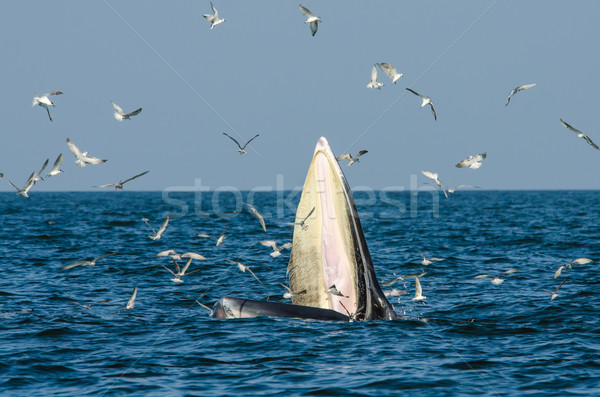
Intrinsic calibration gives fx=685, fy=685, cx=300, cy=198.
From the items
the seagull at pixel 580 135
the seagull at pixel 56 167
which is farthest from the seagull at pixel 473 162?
the seagull at pixel 56 167

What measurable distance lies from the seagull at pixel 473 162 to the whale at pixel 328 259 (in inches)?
192

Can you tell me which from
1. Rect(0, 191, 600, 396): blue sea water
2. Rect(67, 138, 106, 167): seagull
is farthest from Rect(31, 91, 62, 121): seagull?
Rect(0, 191, 600, 396): blue sea water

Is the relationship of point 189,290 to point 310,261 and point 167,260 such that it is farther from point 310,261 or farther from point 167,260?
point 310,261

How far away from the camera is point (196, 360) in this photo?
10516 mm

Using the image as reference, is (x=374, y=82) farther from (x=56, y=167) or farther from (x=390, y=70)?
(x=56, y=167)

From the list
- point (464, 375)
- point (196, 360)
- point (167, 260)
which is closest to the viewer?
point (464, 375)

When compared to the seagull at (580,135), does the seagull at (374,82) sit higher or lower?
higher

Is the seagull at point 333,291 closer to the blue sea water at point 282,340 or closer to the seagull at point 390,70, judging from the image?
the blue sea water at point 282,340

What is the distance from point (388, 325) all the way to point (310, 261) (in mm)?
2830

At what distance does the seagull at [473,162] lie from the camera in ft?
44.8

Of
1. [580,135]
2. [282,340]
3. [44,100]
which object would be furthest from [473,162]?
[44,100]

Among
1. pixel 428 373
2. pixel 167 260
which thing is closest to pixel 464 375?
pixel 428 373

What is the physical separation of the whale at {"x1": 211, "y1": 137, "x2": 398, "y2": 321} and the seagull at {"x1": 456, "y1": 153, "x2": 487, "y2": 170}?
4.89m

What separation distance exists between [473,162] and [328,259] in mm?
5932
